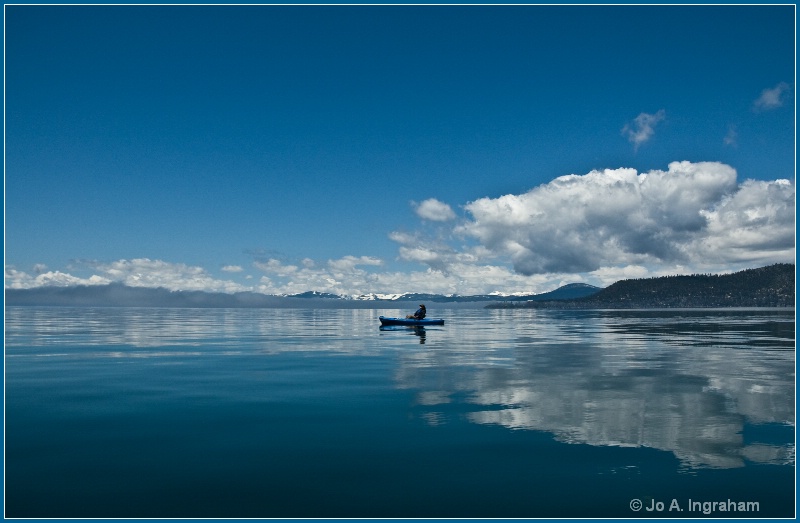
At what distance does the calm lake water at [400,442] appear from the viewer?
1456cm

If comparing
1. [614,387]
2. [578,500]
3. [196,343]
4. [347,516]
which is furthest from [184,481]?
[196,343]

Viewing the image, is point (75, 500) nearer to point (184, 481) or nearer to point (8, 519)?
point (8, 519)

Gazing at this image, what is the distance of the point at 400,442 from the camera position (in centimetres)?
1928

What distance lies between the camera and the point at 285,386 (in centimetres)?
3044

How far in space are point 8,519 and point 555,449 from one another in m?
15.0

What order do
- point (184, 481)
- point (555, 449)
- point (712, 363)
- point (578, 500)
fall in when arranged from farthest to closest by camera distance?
point (712, 363)
point (555, 449)
point (184, 481)
point (578, 500)

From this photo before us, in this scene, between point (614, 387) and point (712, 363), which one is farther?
point (712, 363)

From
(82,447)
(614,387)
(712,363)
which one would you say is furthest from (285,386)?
(712,363)

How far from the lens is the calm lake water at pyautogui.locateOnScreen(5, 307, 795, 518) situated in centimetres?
1456

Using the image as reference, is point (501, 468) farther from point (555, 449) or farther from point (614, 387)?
point (614, 387)

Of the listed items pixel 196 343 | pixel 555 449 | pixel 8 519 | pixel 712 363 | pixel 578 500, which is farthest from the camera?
pixel 196 343

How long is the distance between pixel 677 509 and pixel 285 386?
69.0 ft

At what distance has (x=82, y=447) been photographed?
18.9 metres

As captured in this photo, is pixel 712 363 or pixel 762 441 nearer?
pixel 762 441
